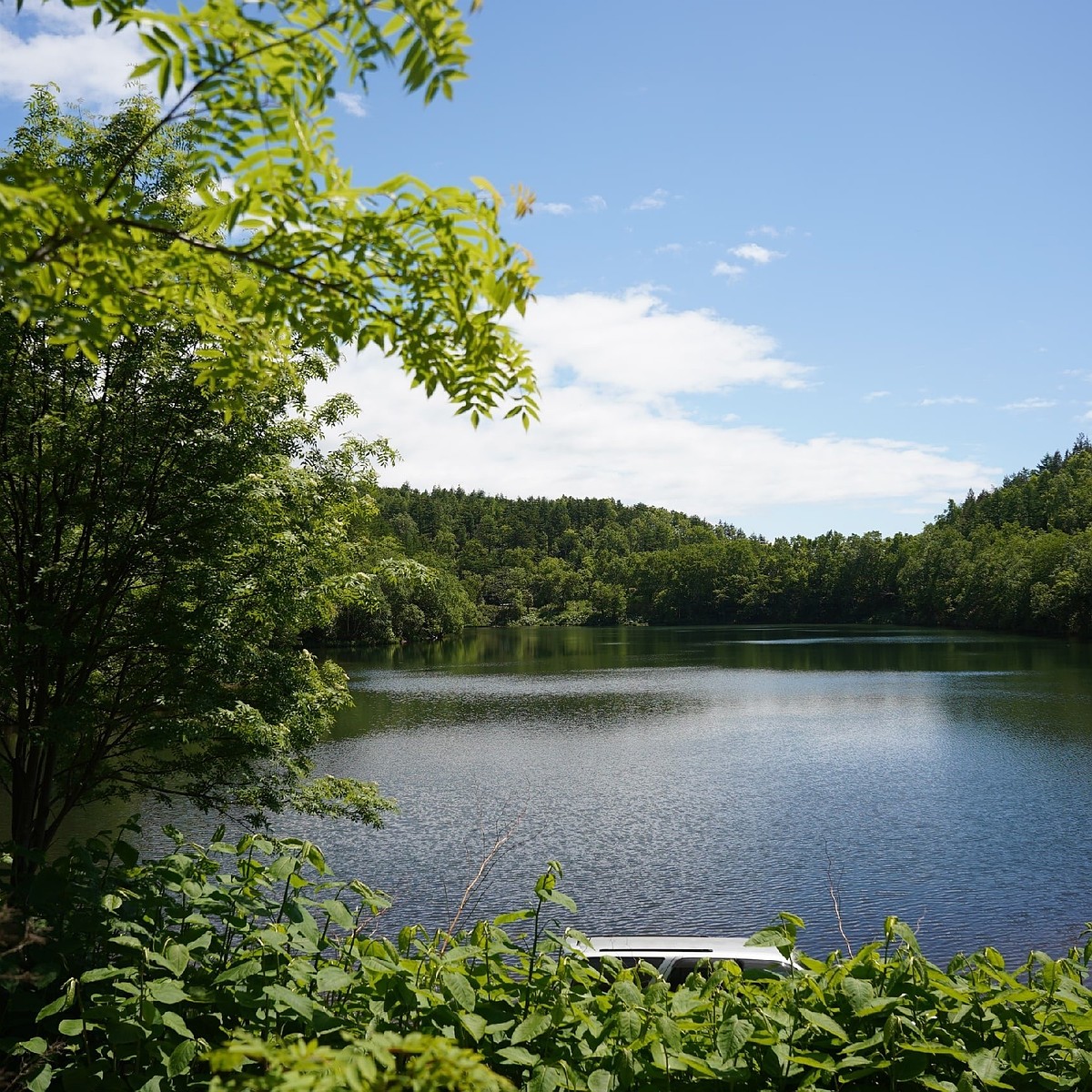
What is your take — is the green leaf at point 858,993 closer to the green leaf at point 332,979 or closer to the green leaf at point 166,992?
the green leaf at point 332,979

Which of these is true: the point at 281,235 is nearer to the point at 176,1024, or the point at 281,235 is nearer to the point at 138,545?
the point at 176,1024

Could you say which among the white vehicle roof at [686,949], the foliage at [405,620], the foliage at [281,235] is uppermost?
the foliage at [281,235]

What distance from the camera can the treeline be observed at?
3438 inches

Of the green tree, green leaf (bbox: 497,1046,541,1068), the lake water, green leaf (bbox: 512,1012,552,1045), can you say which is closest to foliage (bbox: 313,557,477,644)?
the lake water

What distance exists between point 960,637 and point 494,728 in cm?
6511

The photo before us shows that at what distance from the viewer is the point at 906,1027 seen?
2977 mm

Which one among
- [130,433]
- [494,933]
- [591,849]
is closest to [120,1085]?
[494,933]

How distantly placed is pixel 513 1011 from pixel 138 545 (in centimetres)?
786

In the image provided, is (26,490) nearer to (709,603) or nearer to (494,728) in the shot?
(494,728)

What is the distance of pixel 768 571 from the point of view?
146m

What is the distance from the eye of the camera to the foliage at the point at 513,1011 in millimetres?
2859

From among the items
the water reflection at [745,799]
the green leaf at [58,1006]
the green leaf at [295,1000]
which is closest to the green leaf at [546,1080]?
the green leaf at [295,1000]

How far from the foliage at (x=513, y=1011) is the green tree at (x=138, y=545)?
5.97 metres

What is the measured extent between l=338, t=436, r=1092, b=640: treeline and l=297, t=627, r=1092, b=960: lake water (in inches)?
1571
